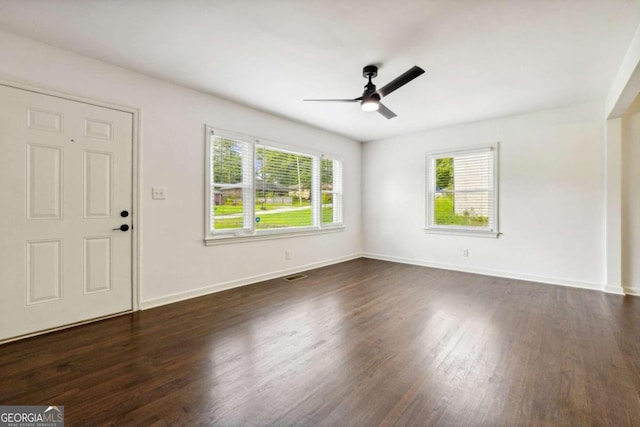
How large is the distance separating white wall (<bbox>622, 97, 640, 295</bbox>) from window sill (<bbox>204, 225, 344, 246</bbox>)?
4.23 m

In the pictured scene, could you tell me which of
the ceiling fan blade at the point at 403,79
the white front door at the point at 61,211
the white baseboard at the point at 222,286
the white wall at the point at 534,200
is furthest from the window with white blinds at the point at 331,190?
the white front door at the point at 61,211

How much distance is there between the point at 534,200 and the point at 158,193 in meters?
5.31

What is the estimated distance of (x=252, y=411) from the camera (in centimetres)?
159

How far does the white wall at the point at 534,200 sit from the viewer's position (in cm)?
395

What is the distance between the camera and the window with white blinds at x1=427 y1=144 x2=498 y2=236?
15.6 ft

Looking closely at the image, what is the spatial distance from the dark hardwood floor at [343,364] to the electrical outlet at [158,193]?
128 centimetres

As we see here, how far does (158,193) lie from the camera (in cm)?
328

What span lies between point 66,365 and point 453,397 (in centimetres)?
269

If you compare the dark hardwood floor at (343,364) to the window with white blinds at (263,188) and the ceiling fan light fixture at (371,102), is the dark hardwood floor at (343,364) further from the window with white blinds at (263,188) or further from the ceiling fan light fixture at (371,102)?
the ceiling fan light fixture at (371,102)

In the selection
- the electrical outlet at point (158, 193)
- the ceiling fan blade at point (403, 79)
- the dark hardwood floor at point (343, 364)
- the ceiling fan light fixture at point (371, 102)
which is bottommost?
the dark hardwood floor at point (343, 364)

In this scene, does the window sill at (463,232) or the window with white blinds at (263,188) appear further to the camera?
the window sill at (463,232)

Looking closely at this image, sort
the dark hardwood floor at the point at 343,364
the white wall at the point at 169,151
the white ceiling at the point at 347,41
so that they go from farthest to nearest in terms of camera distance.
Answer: the white wall at the point at 169,151 < the white ceiling at the point at 347,41 < the dark hardwood floor at the point at 343,364

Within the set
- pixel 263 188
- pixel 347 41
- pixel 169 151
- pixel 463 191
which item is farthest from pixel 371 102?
pixel 463 191

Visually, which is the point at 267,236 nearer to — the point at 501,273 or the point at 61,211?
the point at 61,211
